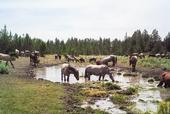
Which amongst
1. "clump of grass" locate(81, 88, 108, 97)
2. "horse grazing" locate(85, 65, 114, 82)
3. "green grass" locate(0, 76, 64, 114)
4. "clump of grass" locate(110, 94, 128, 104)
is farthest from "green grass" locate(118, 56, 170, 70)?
"green grass" locate(0, 76, 64, 114)

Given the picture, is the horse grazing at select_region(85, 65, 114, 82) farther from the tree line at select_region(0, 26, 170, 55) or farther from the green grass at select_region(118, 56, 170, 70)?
the tree line at select_region(0, 26, 170, 55)

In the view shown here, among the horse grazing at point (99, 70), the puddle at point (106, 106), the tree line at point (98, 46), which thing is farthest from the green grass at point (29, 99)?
the tree line at point (98, 46)

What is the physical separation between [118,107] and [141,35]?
120 m

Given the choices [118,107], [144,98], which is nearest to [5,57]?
[144,98]

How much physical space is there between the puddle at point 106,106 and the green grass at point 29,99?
1806 millimetres

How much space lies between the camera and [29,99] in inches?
925

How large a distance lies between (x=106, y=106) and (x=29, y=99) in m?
4.39

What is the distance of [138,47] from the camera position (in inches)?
4877

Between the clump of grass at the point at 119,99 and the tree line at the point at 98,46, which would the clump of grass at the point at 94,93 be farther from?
the tree line at the point at 98,46

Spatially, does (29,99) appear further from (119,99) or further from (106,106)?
(119,99)

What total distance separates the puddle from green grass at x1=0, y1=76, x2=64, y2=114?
5.93 feet

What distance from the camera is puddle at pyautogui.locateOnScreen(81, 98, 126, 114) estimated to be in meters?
21.9

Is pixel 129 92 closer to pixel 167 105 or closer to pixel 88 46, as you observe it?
pixel 167 105

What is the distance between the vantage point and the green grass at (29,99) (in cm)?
2027
